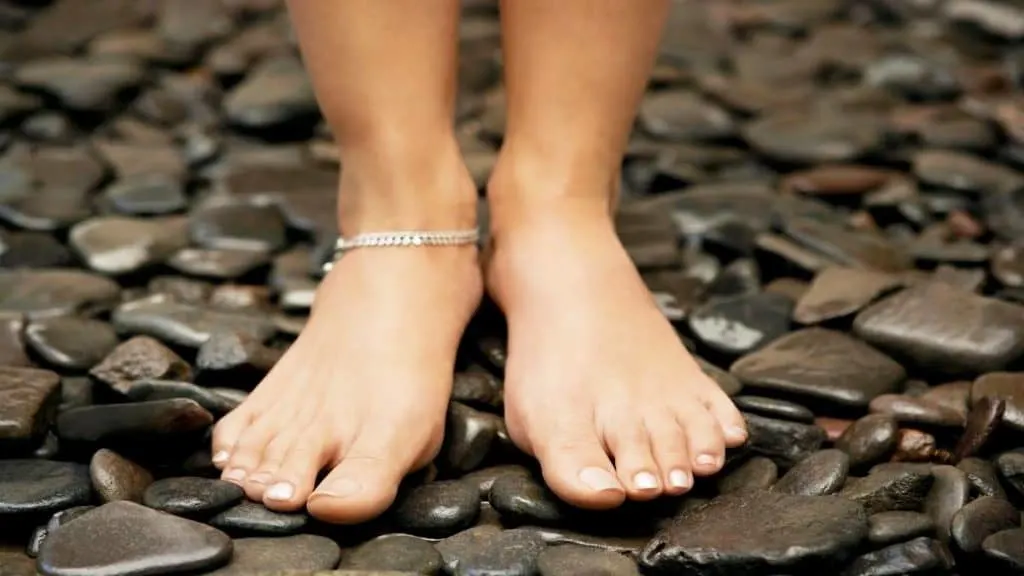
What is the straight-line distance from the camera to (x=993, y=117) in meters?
1.91

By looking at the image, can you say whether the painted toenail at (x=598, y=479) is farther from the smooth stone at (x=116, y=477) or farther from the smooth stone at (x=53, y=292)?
the smooth stone at (x=53, y=292)

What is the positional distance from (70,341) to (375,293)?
35cm

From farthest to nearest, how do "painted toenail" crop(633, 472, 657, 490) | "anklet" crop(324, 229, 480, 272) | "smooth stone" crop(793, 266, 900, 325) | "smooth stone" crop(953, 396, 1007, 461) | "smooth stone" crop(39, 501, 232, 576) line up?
1. "smooth stone" crop(793, 266, 900, 325)
2. "anklet" crop(324, 229, 480, 272)
3. "smooth stone" crop(953, 396, 1007, 461)
4. "painted toenail" crop(633, 472, 657, 490)
5. "smooth stone" crop(39, 501, 232, 576)

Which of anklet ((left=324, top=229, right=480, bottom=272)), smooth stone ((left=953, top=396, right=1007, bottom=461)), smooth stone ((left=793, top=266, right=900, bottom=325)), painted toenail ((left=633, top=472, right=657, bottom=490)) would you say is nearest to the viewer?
painted toenail ((left=633, top=472, right=657, bottom=490))

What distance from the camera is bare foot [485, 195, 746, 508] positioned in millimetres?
943

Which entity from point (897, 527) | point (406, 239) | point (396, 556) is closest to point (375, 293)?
point (406, 239)

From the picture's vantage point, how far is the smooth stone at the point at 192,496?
0.91 m

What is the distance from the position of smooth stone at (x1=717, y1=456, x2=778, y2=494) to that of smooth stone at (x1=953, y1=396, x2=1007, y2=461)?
0.60 feet

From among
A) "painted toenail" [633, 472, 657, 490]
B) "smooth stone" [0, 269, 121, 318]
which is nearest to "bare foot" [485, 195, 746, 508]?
"painted toenail" [633, 472, 657, 490]

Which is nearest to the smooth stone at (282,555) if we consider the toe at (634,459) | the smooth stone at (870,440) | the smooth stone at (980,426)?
the toe at (634,459)

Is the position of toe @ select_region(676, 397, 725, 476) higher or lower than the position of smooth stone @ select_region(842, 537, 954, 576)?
higher

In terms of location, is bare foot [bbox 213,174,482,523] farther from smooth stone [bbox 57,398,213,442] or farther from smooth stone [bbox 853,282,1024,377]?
smooth stone [bbox 853,282,1024,377]

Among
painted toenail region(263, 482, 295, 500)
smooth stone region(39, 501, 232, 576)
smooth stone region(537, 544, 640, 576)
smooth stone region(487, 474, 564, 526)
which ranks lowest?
smooth stone region(537, 544, 640, 576)

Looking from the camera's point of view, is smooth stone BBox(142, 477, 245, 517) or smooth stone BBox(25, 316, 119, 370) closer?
smooth stone BBox(142, 477, 245, 517)
